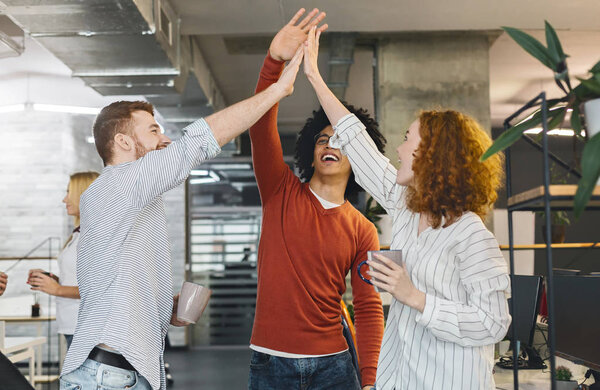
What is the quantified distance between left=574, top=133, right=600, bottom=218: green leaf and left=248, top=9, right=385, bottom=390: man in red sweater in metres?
0.84

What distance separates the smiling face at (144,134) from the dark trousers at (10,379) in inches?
31.9

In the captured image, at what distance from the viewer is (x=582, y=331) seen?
2219mm

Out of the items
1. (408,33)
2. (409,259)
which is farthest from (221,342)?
(409,259)

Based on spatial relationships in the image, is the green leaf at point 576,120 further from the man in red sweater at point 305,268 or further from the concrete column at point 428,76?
the concrete column at point 428,76

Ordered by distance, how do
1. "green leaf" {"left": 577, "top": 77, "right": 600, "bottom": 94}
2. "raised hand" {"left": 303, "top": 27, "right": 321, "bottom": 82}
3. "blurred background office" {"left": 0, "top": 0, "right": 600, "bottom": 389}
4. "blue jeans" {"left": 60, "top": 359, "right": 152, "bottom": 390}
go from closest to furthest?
1. "green leaf" {"left": 577, "top": 77, "right": 600, "bottom": 94}
2. "blue jeans" {"left": 60, "top": 359, "right": 152, "bottom": 390}
3. "raised hand" {"left": 303, "top": 27, "right": 321, "bottom": 82}
4. "blurred background office" {"left": 0, "top": 0, "right": 600, "bottom": 389}

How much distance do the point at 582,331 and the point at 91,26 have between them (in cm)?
319

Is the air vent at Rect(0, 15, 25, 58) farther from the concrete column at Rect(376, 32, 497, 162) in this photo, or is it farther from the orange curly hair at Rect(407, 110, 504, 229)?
the orange curly hair at Rect(407, 110, 504, 229)

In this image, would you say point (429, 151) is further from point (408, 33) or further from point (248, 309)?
point (248, 309)

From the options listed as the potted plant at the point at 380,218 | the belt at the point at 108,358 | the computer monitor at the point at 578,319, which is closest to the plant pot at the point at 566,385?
the computer monitor at the point at 578,319

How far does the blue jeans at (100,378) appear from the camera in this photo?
4.63ft

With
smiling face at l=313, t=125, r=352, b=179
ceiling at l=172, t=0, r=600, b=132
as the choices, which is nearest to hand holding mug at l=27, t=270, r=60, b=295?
smiling face at l=313, t=125, r=352, b=179

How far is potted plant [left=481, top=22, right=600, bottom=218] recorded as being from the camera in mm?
1108

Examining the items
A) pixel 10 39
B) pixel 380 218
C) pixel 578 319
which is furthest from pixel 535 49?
pixel 10 39

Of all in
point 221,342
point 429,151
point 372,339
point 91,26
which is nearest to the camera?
point 429,151
